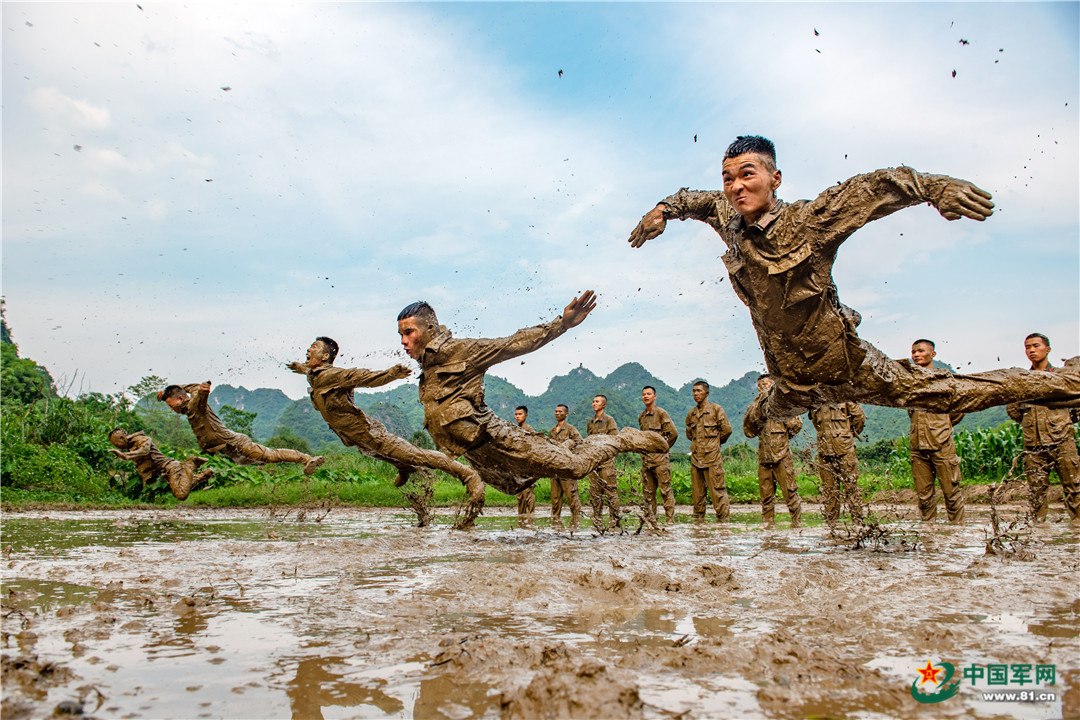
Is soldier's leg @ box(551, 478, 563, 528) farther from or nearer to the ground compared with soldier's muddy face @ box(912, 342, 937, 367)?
nearer to the ground

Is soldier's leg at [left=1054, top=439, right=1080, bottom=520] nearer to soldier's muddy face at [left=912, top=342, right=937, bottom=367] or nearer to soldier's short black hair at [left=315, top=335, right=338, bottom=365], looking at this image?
soldier's muddy face at [left=912, top=342, right=937, bottom=367]

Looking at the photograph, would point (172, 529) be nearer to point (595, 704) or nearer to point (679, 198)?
point (679, 198)

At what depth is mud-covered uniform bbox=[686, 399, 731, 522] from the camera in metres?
11.2

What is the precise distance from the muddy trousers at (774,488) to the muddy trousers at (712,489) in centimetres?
78

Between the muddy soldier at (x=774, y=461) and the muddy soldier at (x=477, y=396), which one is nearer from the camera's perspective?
the muddy soldier at (x=477, y=396)

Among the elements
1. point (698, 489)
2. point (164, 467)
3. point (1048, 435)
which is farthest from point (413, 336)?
point (1048, 435)

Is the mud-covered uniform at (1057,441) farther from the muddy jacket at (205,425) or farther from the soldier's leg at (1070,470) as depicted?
the muddy jacket at (205,425)

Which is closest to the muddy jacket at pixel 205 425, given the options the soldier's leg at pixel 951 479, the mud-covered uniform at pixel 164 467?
the mud-covered uniform at pixel 164 467

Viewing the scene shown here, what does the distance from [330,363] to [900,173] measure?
6.95 m

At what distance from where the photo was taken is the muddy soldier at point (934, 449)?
866 centimetres

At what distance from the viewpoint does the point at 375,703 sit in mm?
2197

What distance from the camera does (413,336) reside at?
7.09 metres

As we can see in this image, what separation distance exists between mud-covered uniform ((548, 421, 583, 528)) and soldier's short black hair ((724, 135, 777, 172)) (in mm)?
4838

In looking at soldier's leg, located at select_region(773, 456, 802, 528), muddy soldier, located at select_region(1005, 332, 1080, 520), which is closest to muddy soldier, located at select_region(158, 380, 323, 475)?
soldier's leg, located at select_region(773, 456, 802, 528)
